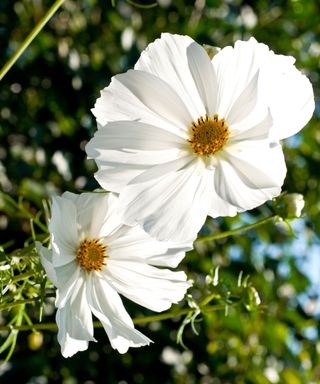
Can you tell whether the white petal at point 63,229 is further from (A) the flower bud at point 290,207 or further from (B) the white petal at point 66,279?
(A) the flower bud at point 290,207

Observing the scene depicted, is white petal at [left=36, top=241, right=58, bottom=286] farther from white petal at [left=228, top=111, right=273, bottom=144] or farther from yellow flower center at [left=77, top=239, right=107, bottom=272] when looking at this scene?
white petal at [left=228, top=111, right=273, bottom=144]

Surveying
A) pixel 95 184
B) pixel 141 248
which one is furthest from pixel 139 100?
pixel 95 184

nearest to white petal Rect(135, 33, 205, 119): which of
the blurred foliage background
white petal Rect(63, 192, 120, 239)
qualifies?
white petal Rect(63, 192, 120, 239)

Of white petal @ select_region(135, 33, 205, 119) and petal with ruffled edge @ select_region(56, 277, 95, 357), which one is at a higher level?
white petal @ select_region(135, 33, 205, 119)

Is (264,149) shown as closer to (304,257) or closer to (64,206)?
(64,206)

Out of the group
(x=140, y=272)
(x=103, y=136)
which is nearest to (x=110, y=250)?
(x=140, y=272)

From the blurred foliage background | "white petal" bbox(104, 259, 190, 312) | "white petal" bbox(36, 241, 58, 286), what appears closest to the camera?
"white petal" bbox(36, 241, 58, 286)

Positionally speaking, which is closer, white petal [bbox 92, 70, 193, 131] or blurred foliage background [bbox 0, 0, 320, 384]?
white petal [bbox 92, 70, 193, 131]
